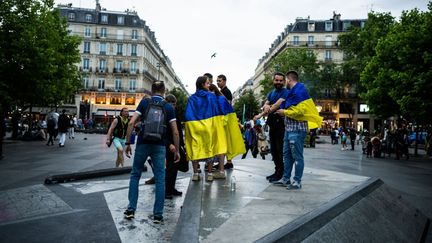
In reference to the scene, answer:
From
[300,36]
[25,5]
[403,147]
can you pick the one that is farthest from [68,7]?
[403,147]

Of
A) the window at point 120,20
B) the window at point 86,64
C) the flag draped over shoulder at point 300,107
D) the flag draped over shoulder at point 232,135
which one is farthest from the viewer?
the window at point 120,20

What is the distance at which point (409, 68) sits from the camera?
74.1 ft

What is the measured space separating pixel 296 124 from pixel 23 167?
329 inches

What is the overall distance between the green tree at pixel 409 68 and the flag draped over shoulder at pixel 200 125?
18674 millimetres

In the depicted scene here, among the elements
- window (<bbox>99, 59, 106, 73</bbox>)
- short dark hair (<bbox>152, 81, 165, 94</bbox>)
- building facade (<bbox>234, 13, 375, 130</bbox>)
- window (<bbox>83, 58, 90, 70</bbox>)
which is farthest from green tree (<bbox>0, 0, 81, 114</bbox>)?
building facade (<bbox>234, 13, 375, 130</bbox>)

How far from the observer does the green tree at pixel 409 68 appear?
20.9 meters

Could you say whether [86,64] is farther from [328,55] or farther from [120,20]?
[328,55]

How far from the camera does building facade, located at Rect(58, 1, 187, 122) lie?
6600 centimetres

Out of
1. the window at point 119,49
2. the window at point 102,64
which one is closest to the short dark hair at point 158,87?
the window at point 102,64

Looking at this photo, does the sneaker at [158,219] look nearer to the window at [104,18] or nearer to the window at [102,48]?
the window at [102,48]

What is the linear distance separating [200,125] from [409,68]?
2118 cm

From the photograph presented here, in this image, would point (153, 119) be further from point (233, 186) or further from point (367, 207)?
point (367, 207)

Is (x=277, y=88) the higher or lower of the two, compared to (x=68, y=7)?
lower

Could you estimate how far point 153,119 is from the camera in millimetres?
4418
